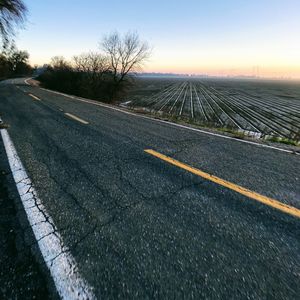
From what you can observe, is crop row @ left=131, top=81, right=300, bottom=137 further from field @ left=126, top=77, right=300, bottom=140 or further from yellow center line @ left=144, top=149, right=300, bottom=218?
yellow center line @ left=144, top=149, right=300, bottom=218

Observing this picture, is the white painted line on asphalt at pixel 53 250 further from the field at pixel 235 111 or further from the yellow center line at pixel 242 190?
the field at pixel 235 111

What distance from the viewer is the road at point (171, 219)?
1.59 m

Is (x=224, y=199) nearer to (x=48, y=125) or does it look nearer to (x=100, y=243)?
(x=100, y=243)

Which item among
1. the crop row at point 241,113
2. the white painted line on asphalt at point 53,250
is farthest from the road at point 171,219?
the crop row at point 241,113

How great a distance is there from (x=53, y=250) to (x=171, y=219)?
4.12 feet

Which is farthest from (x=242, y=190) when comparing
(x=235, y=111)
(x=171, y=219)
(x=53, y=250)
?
(x=235, y=111)

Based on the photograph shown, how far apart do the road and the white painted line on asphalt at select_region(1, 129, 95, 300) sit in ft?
0.20

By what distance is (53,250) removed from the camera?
184cm

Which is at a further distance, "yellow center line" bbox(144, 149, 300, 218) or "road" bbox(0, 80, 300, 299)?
"yellow center line" bbox(144, 149, 300, 218)

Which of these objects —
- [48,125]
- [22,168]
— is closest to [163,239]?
[22,168]

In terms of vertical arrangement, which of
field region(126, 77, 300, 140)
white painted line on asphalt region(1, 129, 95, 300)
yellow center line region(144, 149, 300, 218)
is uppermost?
white painted line on asphalt region(1, 129, 95, 300)

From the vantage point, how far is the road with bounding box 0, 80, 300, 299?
5.22 ft

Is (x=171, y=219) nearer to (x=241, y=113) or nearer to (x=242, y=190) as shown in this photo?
(x=242, y=190)

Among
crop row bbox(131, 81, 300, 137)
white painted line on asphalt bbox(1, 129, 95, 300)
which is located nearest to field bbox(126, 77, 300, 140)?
crop row bbox(131, 81, 300, 137)
